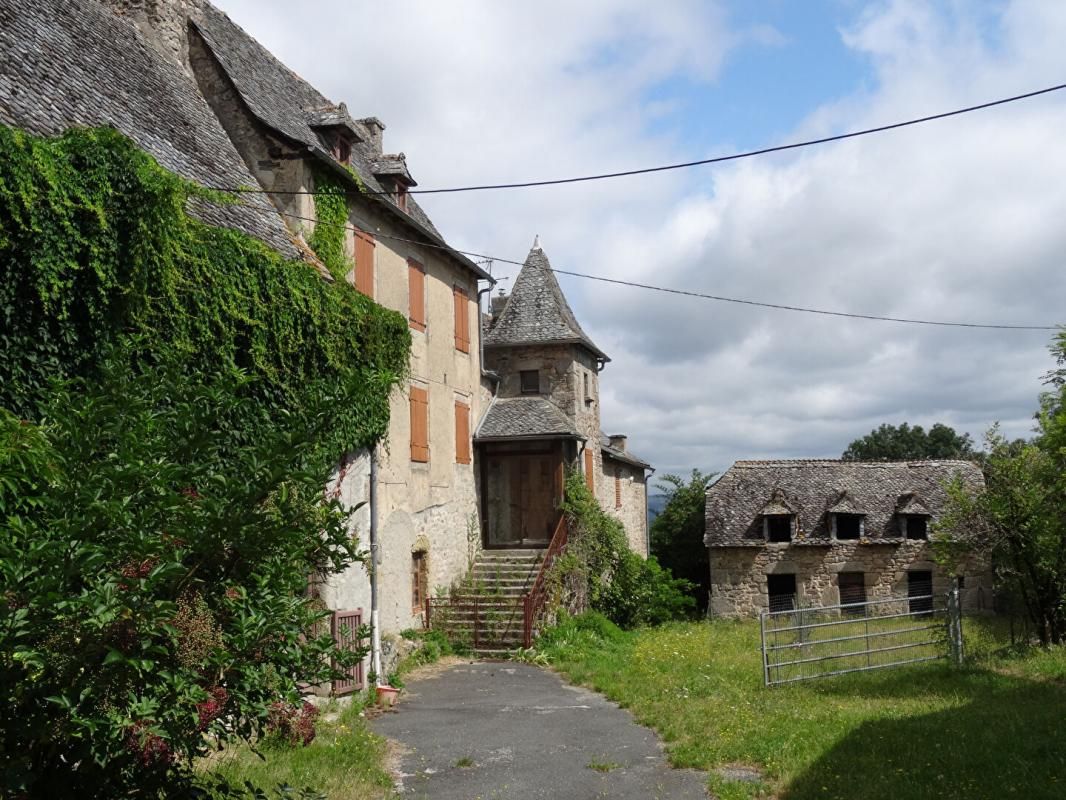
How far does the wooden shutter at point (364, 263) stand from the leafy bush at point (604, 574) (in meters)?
7.32

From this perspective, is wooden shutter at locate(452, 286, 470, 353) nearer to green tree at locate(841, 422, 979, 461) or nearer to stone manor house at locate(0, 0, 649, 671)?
stone manor house at locate(0, 0, 649, 671)

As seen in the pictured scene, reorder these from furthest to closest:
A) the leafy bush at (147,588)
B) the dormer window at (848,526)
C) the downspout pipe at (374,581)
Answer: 1. the dormer window at (848,526)
2. the downspout pipe at (374,581)
3. the leafy bush at (147,588)

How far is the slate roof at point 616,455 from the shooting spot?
91.1 feet

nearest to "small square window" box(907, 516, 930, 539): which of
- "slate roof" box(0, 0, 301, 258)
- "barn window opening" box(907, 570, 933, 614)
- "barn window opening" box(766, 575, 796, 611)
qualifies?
"barn window opening" box(907, 570, 933, 614)

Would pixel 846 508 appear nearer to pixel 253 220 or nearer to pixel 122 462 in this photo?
pixel 253 220

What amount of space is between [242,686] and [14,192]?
5.41m

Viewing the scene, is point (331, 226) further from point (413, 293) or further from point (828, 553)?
point (828, 553)

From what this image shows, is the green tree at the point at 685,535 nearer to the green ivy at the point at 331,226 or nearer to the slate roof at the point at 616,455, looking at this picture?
the slate roof at the point at 616,455

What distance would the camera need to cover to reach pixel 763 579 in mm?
29344

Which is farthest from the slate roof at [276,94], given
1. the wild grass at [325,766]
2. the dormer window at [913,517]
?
the dormer window at [913,517]

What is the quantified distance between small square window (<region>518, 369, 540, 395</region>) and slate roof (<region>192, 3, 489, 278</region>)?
4.88 metres

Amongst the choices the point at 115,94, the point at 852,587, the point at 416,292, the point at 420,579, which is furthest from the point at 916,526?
the point at 115,94

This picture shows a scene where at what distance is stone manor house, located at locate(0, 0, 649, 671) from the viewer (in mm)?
11984

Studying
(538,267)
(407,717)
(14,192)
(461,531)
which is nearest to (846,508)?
(538,267)
